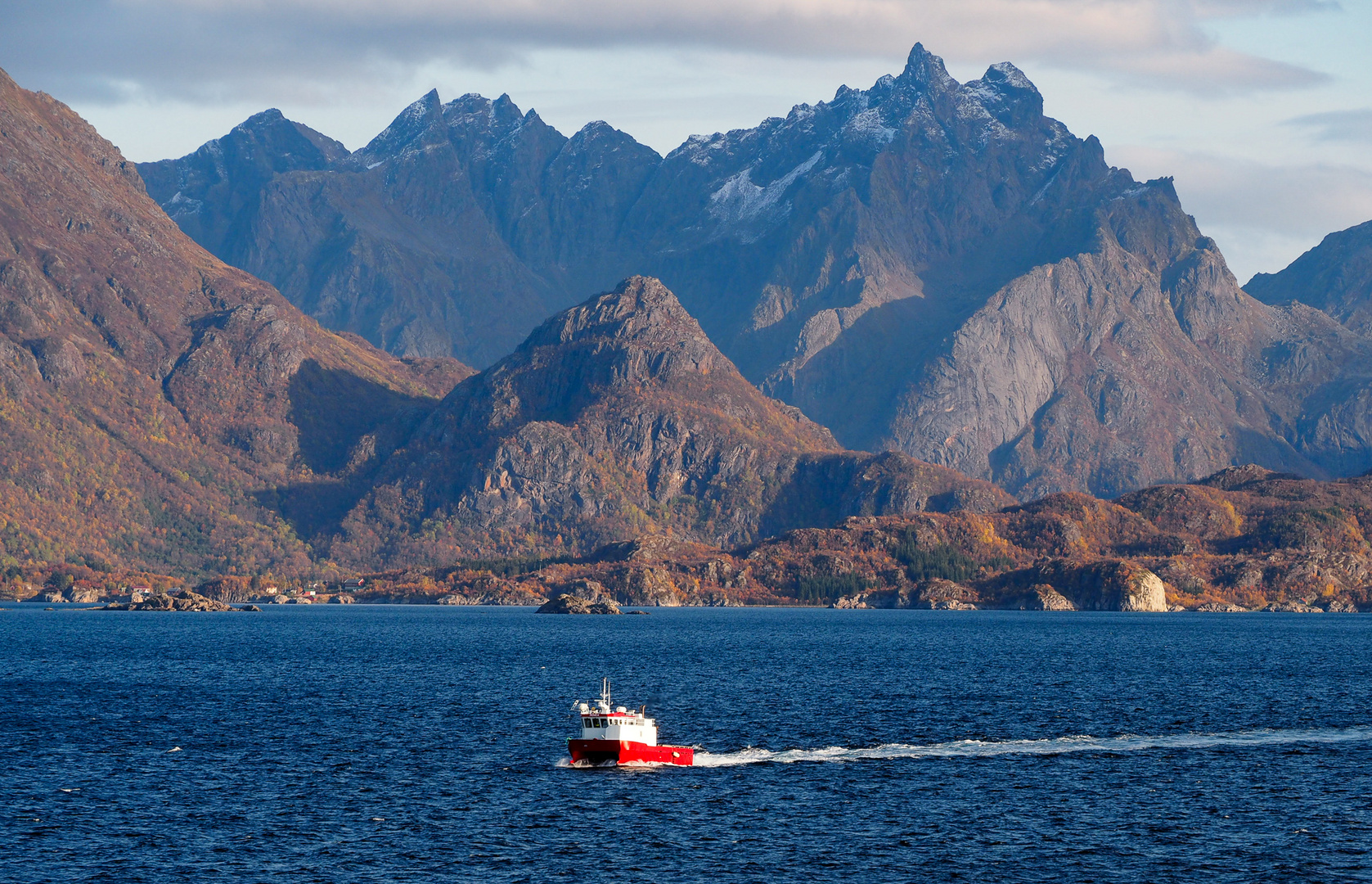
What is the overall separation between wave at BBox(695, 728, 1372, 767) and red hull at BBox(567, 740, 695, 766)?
10.1ft

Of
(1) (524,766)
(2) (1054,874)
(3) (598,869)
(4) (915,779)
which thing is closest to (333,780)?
→ (1) (524,766)


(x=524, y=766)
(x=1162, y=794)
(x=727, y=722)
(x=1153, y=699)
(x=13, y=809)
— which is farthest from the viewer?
(x=1153, y=699)

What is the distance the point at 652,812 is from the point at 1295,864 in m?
43.5

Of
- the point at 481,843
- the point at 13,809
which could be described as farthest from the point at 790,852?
the point at 13,809

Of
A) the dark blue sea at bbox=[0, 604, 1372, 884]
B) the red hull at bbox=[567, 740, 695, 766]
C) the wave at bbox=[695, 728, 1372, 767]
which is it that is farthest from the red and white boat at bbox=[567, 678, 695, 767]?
the wave at bbox=[695, 728, 1372, 767]

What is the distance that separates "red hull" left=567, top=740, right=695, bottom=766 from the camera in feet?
423

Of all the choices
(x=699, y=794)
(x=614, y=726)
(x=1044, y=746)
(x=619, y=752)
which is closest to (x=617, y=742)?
(x=619, y=752)

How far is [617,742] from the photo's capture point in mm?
128625

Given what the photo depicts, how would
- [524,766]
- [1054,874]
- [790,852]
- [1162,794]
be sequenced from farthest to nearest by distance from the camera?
[524,766] < [1162,794] < [790,852] < [1054,874]

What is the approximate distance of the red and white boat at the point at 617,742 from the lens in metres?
129

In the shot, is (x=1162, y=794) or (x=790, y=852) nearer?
(x=790, y=852)

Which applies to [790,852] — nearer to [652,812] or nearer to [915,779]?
[652,812]

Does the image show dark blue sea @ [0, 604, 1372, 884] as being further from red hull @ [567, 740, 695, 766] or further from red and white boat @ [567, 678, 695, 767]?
red and white boat @ [567, 678, 695, 767]

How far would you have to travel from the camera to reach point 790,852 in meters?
98.6
